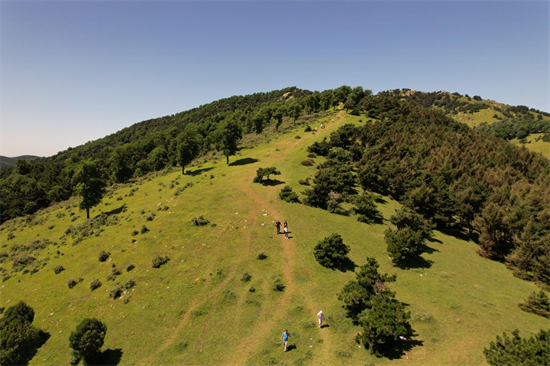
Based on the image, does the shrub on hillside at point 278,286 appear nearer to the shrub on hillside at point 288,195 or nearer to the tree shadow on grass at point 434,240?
the shrub on hillside at point 288,195

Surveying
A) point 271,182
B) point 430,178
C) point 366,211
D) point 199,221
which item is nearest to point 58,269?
point 199,221

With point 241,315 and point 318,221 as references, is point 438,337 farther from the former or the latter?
point 318,221

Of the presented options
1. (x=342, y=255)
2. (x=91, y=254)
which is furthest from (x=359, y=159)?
(x=91, y=254)

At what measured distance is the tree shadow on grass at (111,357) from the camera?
64.4 feet

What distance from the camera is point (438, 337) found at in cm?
1889

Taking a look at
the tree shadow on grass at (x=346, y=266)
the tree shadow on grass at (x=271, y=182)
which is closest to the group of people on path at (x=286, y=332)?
the tree shadow on grass at (x=346, y=266)

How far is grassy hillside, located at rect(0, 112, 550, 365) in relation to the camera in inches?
762

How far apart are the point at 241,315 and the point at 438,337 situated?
16594 mm

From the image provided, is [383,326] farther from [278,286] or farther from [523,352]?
[278,286]

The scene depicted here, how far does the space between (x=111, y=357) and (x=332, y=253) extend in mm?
23013

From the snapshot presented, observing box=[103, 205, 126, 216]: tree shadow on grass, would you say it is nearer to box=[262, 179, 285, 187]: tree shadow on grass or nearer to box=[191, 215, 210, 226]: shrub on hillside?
box=[191, 215, 210, 226]: shrub on hillside

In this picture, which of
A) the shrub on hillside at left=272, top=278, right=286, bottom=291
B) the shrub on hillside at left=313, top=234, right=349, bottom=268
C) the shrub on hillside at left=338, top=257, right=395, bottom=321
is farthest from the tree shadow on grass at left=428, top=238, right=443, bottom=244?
the shrub on hillside at left=272, top=278, right=286, bottom=291

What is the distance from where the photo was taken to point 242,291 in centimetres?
2566

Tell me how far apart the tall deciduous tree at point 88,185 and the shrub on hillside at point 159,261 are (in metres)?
34.8
